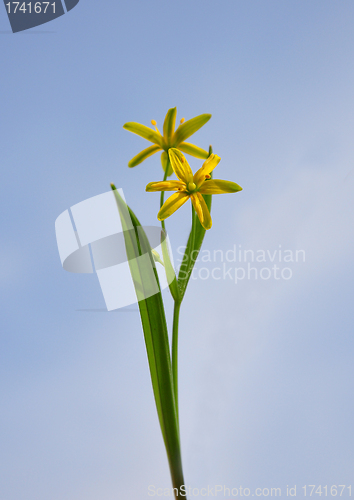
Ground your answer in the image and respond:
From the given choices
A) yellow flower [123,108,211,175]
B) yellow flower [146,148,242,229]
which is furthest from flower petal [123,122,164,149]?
yellow flower [146,148,242,229]

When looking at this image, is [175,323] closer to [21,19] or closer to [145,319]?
[145,319]

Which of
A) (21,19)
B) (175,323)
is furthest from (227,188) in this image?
(21,19)

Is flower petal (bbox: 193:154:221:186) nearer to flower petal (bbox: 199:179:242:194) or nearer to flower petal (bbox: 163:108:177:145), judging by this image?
flower petal (bbox: 199:179:242:194)

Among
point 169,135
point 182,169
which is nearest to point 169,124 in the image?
point 169,135

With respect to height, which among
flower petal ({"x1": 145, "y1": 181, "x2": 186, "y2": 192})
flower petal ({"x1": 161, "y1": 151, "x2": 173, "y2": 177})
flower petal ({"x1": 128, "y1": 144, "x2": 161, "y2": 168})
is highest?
flower petal ({"x1": 128, "y1": 144, "x2": 161, "y2": 168})

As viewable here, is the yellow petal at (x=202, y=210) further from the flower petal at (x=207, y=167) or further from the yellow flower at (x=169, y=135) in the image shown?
the yellow flower at (x=169, y=135)

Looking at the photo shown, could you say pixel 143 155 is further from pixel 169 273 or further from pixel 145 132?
pixel 169 273
